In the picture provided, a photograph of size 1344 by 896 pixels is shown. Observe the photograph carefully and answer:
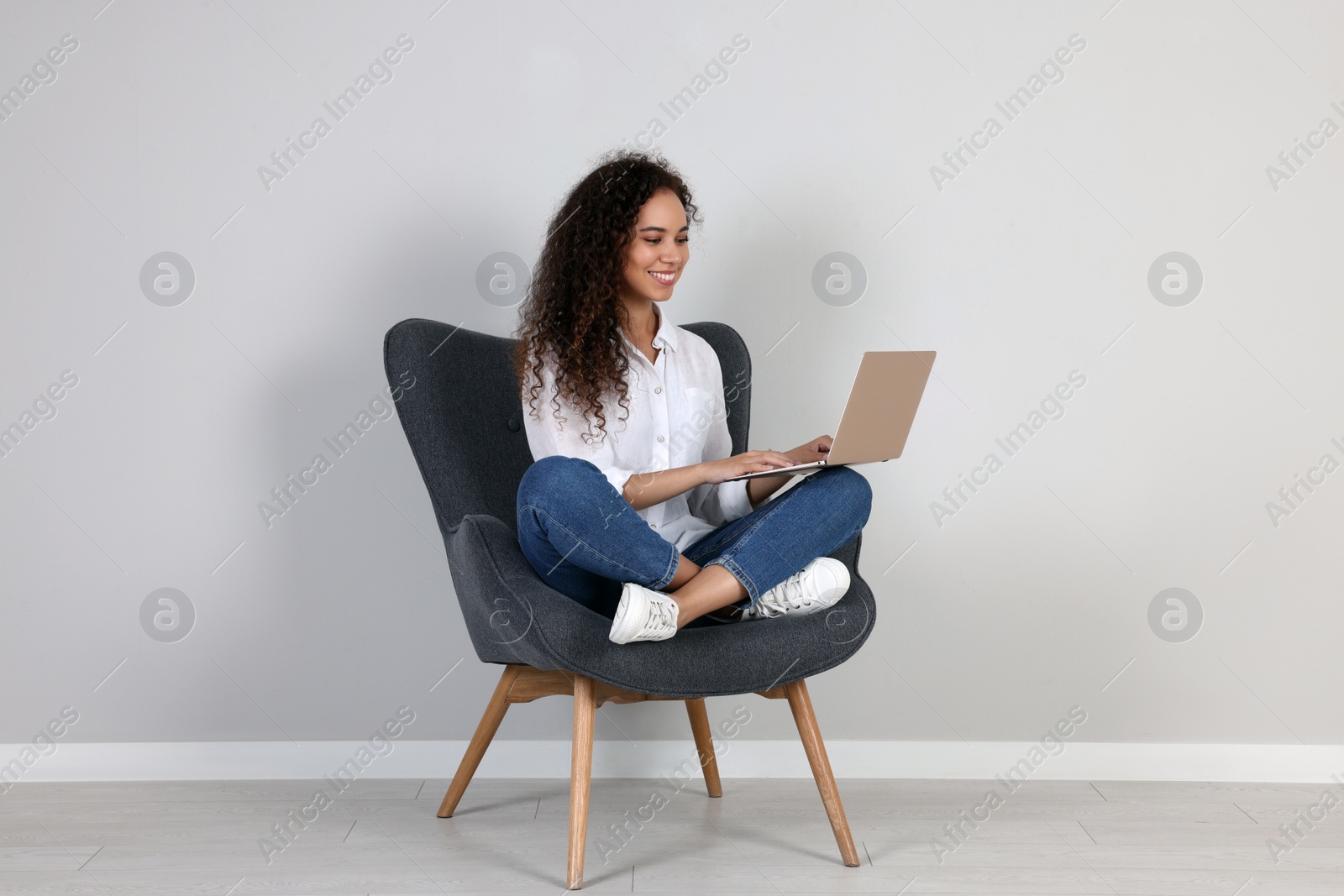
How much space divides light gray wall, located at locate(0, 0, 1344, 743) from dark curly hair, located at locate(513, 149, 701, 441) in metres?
0.34

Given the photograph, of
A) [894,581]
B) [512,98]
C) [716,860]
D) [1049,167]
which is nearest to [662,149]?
[512,98]

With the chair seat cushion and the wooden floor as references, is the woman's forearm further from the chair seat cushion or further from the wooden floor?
the wooden floor

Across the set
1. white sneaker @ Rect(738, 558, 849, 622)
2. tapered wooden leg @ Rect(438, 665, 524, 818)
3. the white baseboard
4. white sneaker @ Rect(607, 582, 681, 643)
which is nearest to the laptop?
white sneaker @ Rect(738, 558, 849, 622)

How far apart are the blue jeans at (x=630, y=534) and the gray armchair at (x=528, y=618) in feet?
0.21

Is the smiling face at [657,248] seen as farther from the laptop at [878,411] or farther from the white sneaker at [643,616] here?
the white sneaker at [643,616]

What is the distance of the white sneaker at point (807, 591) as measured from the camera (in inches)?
61.6

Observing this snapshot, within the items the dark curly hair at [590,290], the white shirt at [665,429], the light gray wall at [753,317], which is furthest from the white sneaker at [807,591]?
the light gray wall at [753,317]

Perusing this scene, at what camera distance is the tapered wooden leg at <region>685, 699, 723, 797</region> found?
2.03 metres

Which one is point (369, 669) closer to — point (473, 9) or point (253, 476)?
point (253, 476)

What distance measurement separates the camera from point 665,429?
6.00ft

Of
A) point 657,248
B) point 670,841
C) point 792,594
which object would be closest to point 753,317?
point 657,248

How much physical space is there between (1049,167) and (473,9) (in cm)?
123

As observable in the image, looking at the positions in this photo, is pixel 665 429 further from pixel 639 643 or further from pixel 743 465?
pixel 639 643

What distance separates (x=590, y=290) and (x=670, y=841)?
3.10ft
